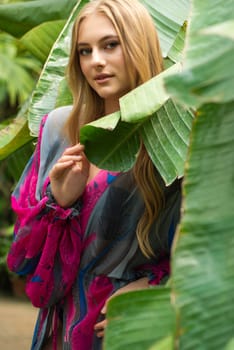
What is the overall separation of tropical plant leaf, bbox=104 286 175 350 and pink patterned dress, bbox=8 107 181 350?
702 mm

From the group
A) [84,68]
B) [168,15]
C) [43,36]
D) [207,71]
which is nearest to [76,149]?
[84,68]

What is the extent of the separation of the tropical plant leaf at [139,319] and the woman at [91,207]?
0.63 meters

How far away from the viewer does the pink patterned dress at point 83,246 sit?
2131 mm

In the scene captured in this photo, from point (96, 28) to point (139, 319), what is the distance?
2.97 ft

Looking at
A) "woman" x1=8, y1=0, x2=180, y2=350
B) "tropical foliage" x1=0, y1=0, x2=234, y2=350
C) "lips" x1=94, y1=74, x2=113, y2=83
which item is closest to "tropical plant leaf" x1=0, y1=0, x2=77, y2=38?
"woman" x1=8, y1=0, x2=180, y2=350

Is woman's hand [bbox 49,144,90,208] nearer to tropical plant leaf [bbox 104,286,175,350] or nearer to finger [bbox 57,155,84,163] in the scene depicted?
finger [bbox 57,155,84,163]

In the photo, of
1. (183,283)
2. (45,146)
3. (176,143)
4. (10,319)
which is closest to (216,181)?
(183,283)

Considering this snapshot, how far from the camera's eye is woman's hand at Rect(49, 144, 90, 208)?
1.97 meters

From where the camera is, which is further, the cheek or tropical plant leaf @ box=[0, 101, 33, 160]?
tropical plant leaf @ box=[0, 101, 33, 160]

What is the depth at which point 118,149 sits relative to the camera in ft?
6.13

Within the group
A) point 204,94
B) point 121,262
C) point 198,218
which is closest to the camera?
point 204,94

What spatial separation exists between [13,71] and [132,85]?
3670 millimetres

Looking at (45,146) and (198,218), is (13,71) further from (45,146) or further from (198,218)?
(198,218)

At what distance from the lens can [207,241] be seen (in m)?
1.30
